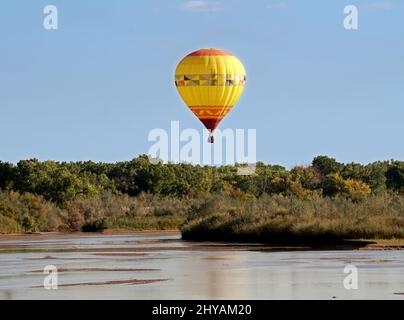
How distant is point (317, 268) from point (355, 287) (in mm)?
7615

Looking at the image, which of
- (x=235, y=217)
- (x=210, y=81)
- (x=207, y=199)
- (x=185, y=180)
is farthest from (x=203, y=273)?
(x=185, y=180)

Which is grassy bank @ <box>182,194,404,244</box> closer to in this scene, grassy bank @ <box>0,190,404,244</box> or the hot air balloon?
grassy bank @ <box>0,190,404,244</box>

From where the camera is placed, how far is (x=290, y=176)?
110 m

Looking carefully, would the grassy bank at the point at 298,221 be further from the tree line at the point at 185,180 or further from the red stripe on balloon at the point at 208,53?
the tree line at the point at 185,180

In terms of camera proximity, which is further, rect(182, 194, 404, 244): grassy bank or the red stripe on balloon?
the red stripe on balloon

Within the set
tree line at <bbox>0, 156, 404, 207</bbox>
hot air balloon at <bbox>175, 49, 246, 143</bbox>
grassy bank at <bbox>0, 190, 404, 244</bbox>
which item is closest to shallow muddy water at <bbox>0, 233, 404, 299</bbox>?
grassy bank at <bbox>0, 190, 404, 244</bbox>

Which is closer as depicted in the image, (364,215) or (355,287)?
(355,287)

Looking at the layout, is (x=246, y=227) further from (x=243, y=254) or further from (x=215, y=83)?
(x=243, y=254)

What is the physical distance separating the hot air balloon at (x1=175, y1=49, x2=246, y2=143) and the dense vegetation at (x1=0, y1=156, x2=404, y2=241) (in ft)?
19.5

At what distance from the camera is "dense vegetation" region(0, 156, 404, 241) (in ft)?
203

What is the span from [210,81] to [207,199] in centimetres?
1456

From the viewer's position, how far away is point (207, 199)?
78.8 m
